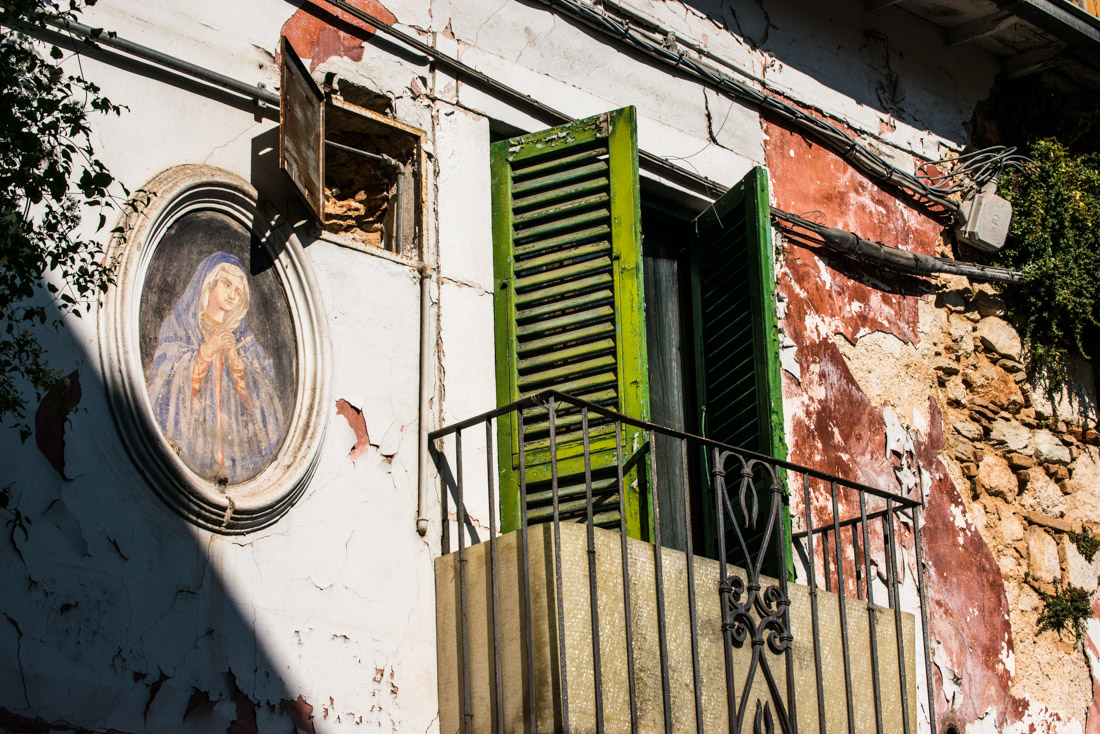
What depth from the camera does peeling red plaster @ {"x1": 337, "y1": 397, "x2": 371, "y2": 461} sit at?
5.97 meters

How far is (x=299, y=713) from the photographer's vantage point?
5.40 metres

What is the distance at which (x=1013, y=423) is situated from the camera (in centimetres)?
849

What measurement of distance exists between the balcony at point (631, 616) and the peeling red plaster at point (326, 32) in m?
1.61

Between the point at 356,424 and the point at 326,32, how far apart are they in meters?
1.63

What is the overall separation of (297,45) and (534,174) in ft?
3.87

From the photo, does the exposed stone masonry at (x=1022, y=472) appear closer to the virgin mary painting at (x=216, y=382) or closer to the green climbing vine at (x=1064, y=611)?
the green climbing vine at (x=1064, y=611)

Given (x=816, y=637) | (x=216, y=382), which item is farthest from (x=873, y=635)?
(x=216, y=382)

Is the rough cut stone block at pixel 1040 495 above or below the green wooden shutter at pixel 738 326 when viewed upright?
below

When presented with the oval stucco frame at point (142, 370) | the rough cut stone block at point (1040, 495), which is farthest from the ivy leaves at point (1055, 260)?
the oval stucco frame at point (142, 370)

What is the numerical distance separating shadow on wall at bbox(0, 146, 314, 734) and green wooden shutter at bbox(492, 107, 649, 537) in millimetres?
1354

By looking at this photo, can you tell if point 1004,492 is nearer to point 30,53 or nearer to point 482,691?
point 482,691

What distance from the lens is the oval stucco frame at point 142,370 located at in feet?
16.9

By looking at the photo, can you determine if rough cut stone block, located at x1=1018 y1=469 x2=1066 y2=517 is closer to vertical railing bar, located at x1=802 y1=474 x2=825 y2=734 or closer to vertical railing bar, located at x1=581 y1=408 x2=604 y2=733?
vertical railing bar, located at x1=802 y1=474 x2=825 y2=734

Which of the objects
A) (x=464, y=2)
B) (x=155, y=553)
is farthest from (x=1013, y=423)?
(x=155, y=553)
